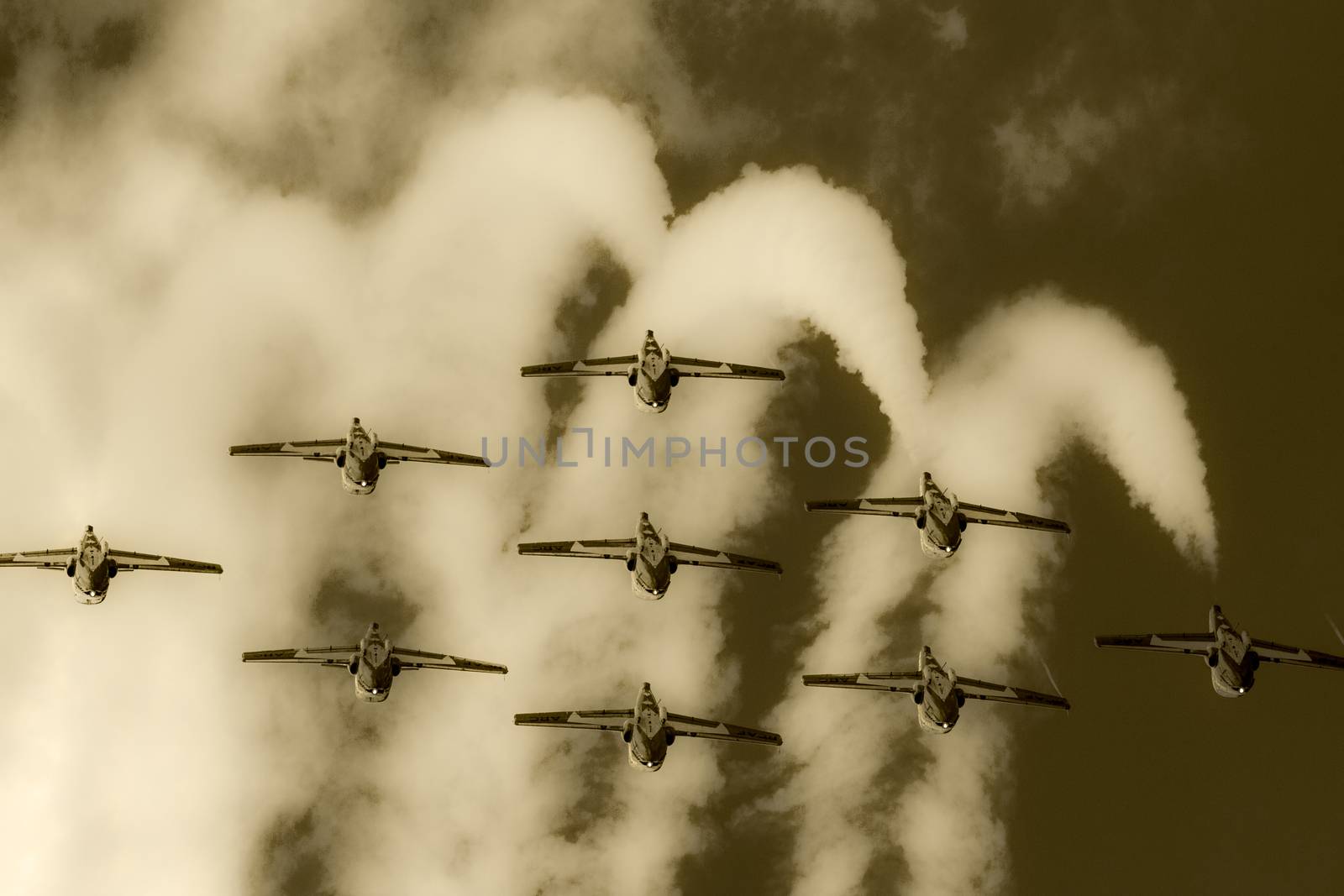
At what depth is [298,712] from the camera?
374ft

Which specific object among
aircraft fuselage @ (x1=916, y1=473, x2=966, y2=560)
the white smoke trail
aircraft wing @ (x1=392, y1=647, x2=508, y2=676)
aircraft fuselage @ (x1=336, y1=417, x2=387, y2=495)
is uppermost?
aircraft fuselage @ (x1=336, y1=417, x2=387, y2=495)

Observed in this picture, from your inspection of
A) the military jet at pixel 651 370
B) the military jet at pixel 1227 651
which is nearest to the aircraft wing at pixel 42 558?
the military jet at pixel 651 370

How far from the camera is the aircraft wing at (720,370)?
10569 centimetres

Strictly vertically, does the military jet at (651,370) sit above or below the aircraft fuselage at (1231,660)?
above

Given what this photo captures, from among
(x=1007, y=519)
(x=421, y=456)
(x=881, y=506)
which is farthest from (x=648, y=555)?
(x=1007, y=519)

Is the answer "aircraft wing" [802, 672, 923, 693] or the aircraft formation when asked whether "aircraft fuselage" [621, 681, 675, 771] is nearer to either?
the aircraft formation

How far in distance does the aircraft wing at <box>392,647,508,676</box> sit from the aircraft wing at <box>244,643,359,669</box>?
11.8ft

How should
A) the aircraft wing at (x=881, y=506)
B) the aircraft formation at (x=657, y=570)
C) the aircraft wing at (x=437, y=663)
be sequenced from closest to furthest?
the aircraft formation at (x=657, y=570)
the aircraft wing at (x=881, y=506)
the aircraft wing at (x=437, y=663)

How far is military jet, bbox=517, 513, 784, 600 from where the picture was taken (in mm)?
102000

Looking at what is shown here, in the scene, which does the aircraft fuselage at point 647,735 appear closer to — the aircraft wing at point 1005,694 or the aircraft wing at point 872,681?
the aircraft wing at point 872,681

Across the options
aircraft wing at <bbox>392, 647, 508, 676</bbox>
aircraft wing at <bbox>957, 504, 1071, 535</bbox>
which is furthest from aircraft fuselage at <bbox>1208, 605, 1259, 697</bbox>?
aircraft wing at <bbox>392, 647, 508, 676</bbox>

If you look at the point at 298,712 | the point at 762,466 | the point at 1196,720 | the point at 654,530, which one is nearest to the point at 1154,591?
the point at 1196,720

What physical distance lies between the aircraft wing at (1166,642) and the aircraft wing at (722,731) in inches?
991

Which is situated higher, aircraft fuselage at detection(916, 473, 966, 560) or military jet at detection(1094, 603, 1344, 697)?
aircraft fuselage at detection(916, 473, 966, 560)
